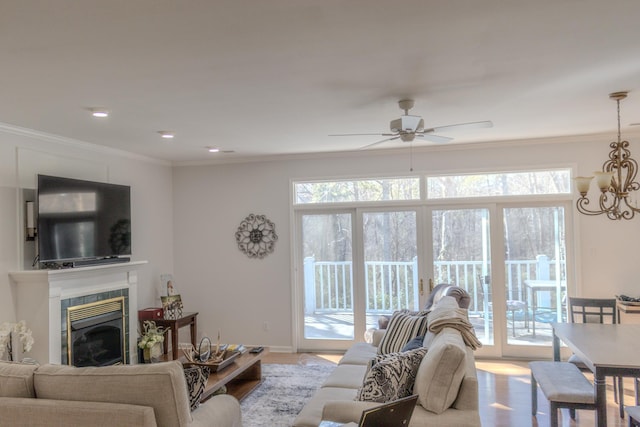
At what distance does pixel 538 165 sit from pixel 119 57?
4.65 metres

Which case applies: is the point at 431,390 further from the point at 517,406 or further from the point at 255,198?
the point at 255,198

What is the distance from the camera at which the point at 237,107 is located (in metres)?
3.42

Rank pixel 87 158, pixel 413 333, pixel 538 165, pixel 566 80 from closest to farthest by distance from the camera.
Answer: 1. pixel 566 80
2. pixel 413 333
3. pixel 87 158
4. pixel 538 165

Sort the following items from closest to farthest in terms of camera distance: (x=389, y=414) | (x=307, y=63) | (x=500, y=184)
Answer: (x=389, y=414)
(x=307, y=63)
(x=500, y=184)

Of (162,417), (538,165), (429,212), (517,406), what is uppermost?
(538,165)

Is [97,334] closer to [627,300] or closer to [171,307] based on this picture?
[171,307]

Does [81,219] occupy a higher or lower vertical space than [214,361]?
higher

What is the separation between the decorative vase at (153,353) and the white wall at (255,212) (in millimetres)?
1048

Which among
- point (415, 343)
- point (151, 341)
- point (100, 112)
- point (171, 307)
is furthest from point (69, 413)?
point (171, 307)

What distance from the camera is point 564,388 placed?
114 inches

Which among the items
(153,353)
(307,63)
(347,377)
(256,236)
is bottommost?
(153,353)

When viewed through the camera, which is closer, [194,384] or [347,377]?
[194,384]

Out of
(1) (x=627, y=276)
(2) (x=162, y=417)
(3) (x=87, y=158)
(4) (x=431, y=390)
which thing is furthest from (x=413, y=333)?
(3) (x=87, y=158)

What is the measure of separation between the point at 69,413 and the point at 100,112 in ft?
7.53
